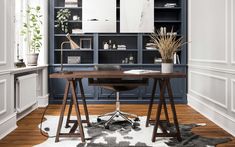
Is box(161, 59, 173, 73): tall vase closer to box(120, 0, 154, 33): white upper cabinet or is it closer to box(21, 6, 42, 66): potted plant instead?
box(21, 6, 42, 66): potted plant

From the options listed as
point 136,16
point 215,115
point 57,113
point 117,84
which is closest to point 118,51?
point 136,16

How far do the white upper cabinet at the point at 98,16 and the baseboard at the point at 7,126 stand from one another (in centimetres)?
288

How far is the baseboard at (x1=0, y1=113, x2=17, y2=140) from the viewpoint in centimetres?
355

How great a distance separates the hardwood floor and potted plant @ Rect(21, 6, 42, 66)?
1.01 metres

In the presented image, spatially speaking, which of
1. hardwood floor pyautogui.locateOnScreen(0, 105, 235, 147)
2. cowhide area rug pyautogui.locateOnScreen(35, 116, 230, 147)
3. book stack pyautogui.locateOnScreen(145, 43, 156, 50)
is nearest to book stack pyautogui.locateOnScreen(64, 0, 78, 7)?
book stack pyautogui.locateOnScreen(145, 43, 156, 50)

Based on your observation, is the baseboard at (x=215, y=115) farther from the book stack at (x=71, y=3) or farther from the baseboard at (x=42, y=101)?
the book stack at (x=71, y=3)

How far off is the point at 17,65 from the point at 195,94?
333 centimetres

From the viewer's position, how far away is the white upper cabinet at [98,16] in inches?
245

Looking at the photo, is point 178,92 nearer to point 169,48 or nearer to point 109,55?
point 109,55

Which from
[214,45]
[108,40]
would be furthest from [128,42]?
[214,45]

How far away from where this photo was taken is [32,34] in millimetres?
5773

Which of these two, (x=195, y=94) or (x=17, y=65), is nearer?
(x=17, y=65)

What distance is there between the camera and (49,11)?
6227 millimetres

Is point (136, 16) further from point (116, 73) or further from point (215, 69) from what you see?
point (116, 73)
